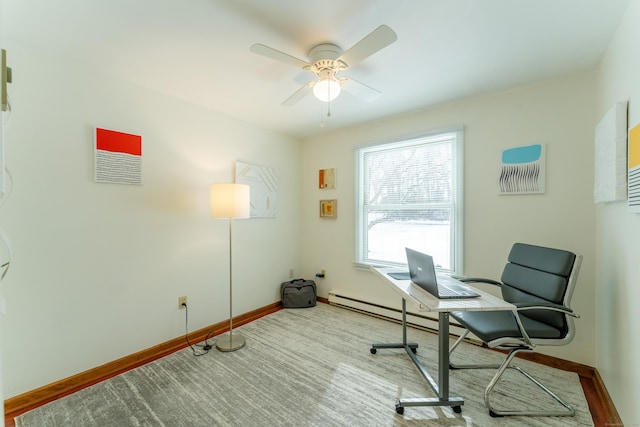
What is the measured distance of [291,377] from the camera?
2074 mm

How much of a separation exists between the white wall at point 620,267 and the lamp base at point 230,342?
2614 mm

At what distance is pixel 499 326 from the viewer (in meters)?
1.75

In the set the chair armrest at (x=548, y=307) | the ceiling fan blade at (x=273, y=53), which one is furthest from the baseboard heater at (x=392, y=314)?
the ceiling fan blade at (x=273, y=53)

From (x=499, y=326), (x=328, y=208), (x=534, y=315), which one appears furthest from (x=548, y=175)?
(x=328, y=208)

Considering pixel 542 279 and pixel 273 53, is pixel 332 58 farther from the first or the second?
pixel 542 279

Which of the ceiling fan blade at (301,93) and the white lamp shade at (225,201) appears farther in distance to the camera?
the white lamp shade at (225,201)

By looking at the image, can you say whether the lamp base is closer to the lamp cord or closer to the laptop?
the lamp cord

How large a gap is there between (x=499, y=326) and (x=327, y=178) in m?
2.53

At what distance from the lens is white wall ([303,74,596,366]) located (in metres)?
2.12

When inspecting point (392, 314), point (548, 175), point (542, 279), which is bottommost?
point (392, 314)

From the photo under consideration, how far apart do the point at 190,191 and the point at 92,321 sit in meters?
1.30

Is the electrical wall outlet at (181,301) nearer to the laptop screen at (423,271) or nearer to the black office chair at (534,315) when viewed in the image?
the laptop screen at (423,271)

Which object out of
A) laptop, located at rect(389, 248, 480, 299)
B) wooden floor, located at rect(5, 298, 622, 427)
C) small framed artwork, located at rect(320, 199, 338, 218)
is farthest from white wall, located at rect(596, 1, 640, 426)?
small framed artwork, located at rect(320, 199, 338, 218)

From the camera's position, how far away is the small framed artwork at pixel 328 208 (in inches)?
143
